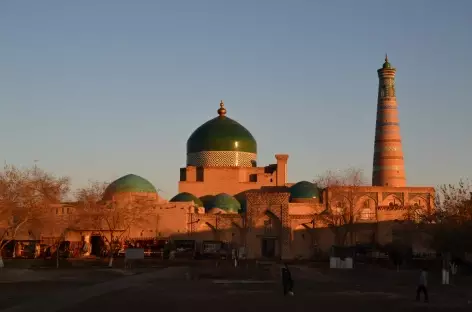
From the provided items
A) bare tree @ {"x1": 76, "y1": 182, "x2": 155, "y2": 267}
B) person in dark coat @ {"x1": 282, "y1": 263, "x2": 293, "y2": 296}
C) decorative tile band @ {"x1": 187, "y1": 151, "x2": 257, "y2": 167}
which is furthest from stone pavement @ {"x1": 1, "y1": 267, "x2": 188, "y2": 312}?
decorative tile band @ {"x1": 187, "y1": 151, "x2": 257, "y2": 167}

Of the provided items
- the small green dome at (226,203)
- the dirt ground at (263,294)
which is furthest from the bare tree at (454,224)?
the small green dome at (226,203)

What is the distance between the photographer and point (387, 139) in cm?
6456

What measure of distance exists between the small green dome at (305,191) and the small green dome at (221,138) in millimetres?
8407

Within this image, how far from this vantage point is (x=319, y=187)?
60094 mm

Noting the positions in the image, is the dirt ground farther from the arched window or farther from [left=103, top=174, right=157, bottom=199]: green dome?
[left=103, top=174, right=157, bottom=199]: green dome

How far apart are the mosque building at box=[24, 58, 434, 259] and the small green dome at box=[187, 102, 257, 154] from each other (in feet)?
0.30

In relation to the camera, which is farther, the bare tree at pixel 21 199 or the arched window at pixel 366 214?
the arched window at pixel 366 214

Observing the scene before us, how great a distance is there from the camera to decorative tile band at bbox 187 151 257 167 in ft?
216

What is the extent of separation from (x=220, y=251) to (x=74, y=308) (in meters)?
35.7

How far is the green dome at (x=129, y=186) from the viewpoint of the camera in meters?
59.5

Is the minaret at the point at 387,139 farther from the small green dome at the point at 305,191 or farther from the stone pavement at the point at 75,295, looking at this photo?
the stone pavement at the point at 75,295

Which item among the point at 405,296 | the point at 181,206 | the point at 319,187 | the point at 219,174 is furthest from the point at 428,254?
the point at 405,296

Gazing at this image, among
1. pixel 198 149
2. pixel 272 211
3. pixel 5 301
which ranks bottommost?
pixel 5 301

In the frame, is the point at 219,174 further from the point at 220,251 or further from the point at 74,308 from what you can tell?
the point at 74,308
